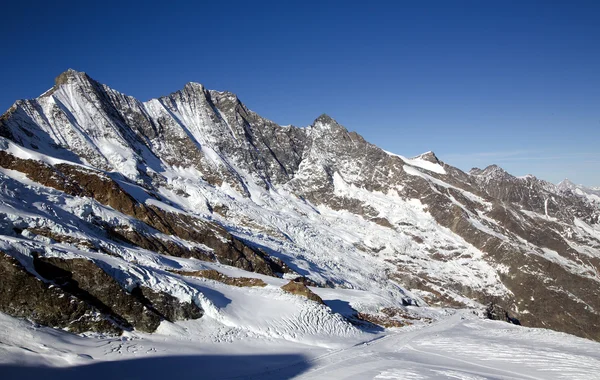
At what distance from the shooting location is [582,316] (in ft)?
373

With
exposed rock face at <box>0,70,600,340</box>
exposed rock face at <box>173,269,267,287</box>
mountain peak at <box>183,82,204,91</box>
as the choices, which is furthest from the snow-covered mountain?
mountain peak at <box>183,82,204,91</box>

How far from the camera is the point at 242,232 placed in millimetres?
89812

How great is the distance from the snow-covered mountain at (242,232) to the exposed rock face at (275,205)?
1.62 feet

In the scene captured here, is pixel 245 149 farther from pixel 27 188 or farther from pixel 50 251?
pixel 50 251

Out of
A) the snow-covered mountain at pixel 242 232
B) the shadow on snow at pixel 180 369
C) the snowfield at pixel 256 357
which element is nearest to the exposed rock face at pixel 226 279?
the snow-covered mountain at pixel 242 232

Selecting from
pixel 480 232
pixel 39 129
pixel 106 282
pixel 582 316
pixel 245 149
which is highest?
pixel 245 149

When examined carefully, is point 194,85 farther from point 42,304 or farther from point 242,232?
point 42,304

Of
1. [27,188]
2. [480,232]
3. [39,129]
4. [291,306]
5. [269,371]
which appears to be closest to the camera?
[269,371]

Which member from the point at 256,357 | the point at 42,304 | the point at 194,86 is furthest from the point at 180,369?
the point at 194,86

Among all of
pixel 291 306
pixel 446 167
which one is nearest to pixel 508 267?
pixel 446 167

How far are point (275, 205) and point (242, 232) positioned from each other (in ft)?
140

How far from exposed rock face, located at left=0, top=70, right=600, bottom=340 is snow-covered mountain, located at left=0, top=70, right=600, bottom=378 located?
0.49 m

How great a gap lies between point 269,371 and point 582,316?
431 ft

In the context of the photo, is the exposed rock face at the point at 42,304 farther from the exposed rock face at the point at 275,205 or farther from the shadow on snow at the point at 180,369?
the exposed rock face at the point at 275,205
